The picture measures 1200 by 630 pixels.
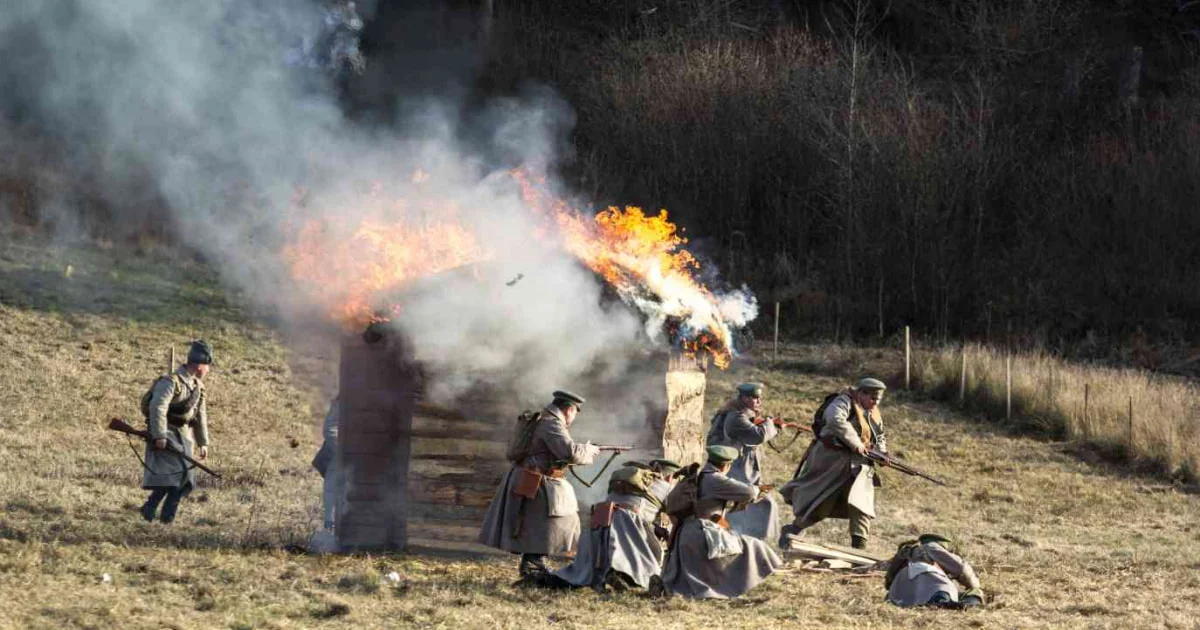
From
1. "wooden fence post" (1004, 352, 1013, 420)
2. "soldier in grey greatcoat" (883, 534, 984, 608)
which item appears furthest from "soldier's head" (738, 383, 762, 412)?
"wooden fence post" (1004, 352, 1013, 420)

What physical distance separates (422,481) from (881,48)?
3230cm

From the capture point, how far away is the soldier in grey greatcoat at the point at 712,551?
11.9m

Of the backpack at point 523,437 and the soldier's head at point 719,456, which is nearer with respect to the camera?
the soldier's head at point 719,456

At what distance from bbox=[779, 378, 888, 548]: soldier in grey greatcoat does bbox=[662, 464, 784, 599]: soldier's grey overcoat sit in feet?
9.46

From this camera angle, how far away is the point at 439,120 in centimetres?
3197

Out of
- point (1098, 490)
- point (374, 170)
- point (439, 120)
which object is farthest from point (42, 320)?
point (1098, 490)

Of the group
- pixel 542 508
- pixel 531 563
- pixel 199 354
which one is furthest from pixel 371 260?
pixel 531 563

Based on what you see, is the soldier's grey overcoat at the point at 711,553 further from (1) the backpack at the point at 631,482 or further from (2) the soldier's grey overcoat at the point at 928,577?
(2) the soldier's grey overcoat at the point at 928,577

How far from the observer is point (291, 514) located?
15672 millimetres

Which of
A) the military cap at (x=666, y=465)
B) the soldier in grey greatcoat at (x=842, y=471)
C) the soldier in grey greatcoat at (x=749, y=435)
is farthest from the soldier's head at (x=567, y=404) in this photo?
the soldier in grey greatcoat at (x=749, y=435)

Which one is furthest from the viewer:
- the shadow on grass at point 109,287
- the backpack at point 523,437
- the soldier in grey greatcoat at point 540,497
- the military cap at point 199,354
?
the shadow on grass at point 109,287

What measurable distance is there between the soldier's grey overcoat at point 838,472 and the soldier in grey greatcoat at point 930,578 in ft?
8.59

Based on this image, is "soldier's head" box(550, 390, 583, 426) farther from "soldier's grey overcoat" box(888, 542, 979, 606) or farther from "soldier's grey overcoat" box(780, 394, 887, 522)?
"soldier's grey overcoat" box(780, 394, 887, 522)

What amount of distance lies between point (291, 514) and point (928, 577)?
6.63 metres
